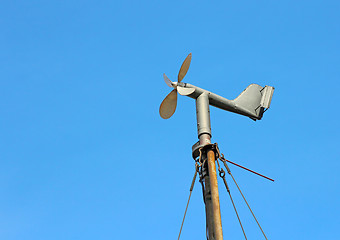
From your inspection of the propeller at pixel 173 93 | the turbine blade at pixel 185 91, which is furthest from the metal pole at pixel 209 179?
the propeller at pixel 173 93

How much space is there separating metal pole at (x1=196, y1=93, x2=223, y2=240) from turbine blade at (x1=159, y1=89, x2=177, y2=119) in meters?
1.23

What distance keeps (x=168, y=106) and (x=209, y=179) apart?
3909mm

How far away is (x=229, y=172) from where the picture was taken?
1385 cm

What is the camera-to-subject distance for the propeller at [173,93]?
15.4 meters

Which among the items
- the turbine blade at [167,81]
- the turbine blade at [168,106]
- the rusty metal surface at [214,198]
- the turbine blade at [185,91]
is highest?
the turbine blade at [167,81]

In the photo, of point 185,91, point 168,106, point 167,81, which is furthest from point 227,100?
point 167,81

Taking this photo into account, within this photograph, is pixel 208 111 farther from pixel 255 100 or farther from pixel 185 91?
pixel 255 100

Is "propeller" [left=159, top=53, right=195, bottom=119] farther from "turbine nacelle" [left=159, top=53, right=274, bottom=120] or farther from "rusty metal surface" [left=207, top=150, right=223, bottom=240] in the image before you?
"rusty metal surface" [left=207, top=150, right=223, bottom=240]

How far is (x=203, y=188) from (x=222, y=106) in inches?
140

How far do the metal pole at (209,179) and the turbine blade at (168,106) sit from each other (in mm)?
1227

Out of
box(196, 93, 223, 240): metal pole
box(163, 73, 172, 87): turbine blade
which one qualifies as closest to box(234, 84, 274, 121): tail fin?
box(196, 93, 223, 240): metal pole

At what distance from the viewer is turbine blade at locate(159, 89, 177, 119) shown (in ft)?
53.3

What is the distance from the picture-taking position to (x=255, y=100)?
55.8 ft

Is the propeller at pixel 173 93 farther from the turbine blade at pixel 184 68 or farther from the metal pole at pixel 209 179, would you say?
the metal pole at pixel 209 179
